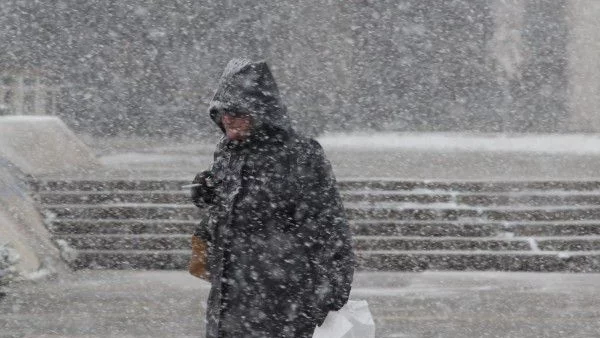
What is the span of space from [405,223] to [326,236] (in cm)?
735

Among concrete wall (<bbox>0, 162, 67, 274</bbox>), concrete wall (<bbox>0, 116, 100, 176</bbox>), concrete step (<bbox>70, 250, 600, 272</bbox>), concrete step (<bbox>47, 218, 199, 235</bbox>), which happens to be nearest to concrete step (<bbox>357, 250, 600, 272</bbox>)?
concrete step (<bbox>70, 250, 600, 272</bbox>)

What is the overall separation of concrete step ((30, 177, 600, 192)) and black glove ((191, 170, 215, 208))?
810 cm

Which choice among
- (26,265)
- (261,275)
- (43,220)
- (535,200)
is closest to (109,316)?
(26,265)

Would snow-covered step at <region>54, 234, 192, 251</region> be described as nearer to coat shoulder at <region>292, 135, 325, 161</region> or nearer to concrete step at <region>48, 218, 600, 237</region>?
concrete step at <region>48, 218, 600, 237</region>

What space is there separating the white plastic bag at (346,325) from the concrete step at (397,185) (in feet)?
27.2

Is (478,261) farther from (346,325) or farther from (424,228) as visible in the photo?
(346,325)

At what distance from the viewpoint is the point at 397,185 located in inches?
442

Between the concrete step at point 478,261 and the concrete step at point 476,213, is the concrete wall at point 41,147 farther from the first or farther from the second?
the concrete step at point 478,261

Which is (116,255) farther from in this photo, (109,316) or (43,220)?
(109,316)

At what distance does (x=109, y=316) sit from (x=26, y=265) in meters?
1.94

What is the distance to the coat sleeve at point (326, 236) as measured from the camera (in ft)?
9.55

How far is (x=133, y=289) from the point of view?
323 inches

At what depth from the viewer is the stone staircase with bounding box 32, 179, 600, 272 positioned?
30.9 feet

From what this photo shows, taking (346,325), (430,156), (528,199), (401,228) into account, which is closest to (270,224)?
(346,325)
